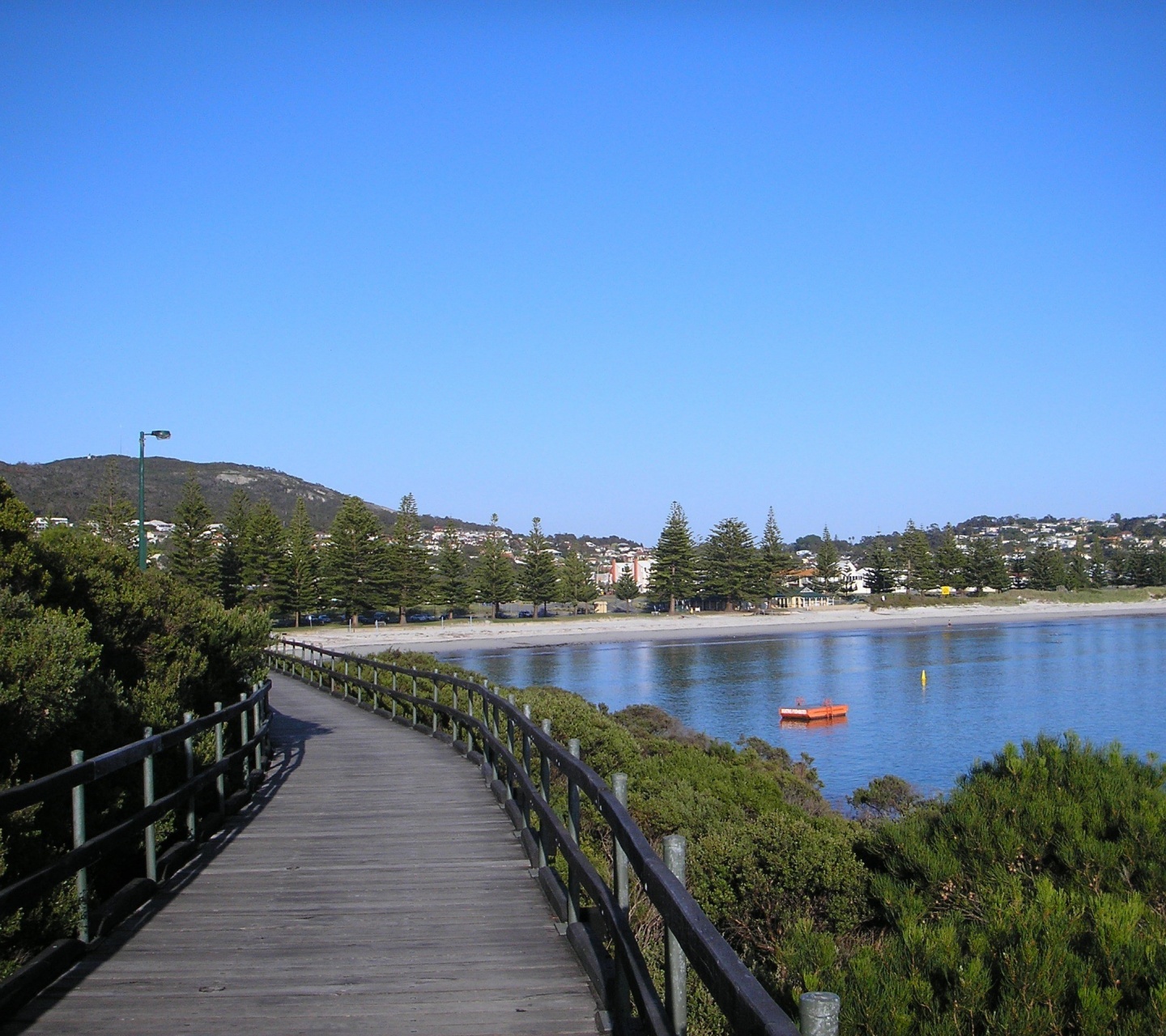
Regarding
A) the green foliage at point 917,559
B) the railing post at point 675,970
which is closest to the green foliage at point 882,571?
the green foliage at point 917,559

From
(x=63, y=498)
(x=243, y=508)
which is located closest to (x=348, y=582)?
(x=243, y=508)

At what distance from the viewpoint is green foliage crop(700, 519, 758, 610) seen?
103m

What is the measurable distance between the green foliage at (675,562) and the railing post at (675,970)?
9715 cm

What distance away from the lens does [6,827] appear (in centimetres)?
570

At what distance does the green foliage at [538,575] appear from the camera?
9406 centimetres

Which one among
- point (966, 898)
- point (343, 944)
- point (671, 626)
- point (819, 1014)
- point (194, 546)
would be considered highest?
point (194, 546)

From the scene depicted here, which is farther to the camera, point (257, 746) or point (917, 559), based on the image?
point (917, 559)

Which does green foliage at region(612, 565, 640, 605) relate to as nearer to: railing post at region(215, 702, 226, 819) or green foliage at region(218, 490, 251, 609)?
green foliage at region(218, 490, 251, 609)

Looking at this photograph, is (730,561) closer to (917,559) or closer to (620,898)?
(917,559)

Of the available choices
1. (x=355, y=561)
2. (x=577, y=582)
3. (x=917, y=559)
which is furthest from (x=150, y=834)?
(x=917, y=559)

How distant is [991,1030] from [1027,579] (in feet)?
460

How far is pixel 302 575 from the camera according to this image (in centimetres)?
8169

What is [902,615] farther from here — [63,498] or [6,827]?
[6,827]

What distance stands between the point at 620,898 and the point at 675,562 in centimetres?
9709
